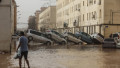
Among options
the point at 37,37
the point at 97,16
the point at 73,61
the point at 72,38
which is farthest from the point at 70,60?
the point at 97,16

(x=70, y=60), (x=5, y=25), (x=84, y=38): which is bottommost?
(x=70, y=60)

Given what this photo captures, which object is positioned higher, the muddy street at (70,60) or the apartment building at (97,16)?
the apartment building at (97,16)

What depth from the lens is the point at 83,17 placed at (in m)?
65.9

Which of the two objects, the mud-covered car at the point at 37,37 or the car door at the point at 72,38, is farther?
the car door at the point at 72,38

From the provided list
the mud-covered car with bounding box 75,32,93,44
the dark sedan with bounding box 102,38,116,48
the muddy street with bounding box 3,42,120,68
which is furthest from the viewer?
the mud-covered car with bounding box 75,32,93,44

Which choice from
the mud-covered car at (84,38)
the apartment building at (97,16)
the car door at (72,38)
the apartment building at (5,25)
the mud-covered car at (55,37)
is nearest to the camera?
the apartment building at (5,25)

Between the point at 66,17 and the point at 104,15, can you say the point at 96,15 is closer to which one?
the point at 104,15

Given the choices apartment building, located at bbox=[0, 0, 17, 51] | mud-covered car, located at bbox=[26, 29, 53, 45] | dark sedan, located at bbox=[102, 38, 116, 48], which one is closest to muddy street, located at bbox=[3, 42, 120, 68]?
apartment building, located at bbox=[0, 0, 17, 51]

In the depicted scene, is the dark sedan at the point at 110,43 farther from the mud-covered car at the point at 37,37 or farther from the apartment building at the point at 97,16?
Answer: the apartment building at the point at 97,16

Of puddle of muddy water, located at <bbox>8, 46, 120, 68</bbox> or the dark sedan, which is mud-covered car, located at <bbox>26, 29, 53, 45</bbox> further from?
puddle of muddy water, located at <bbox>8, 46, 120, 68</bbox>

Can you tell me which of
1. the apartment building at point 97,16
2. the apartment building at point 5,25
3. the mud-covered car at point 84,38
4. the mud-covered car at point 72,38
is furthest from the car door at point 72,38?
the apartment building at point 5,25

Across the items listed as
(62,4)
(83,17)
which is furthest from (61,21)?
(83,17)

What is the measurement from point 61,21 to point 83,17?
33.6 metres

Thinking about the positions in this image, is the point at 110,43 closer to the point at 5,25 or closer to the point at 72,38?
the point at 72,38
